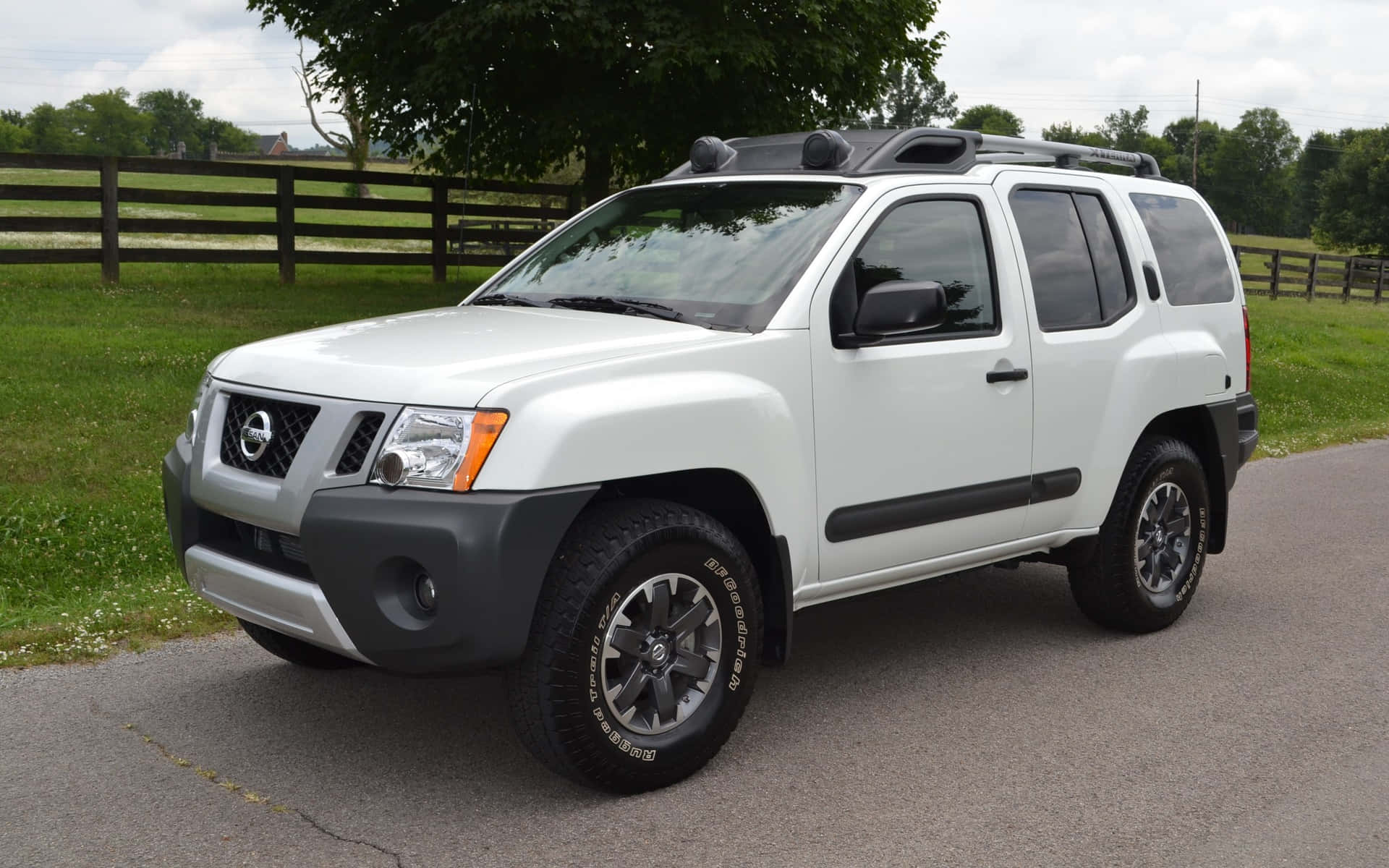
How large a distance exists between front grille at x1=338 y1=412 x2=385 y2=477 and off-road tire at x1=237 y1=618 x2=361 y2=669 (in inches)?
48.6

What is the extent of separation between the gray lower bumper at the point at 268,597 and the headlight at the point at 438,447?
423 millimetres

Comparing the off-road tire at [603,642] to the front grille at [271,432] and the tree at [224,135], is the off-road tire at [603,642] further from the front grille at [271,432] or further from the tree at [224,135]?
the tree at [224,135]

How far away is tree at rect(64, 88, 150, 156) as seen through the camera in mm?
117750

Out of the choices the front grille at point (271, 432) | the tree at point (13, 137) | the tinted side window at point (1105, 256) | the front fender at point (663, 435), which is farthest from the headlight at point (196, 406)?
the tree at point (13, 137)

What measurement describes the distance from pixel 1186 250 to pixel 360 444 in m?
4.13

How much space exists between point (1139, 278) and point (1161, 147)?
15202cm

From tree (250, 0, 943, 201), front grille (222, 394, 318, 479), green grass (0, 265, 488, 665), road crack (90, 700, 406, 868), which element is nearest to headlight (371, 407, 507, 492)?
front grille (222, 394, 318, 479)

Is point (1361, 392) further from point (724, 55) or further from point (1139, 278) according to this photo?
point (1139, 278)

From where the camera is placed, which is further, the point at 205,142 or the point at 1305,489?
the point at 205,142

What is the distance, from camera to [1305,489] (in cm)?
988

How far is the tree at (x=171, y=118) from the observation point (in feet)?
388

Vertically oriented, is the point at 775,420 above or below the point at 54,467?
above

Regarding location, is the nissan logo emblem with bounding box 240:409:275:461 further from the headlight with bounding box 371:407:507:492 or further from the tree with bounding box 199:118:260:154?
the tree with bounding box 199:118:260:154

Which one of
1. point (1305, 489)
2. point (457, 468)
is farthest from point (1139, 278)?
point (1305, 489)
